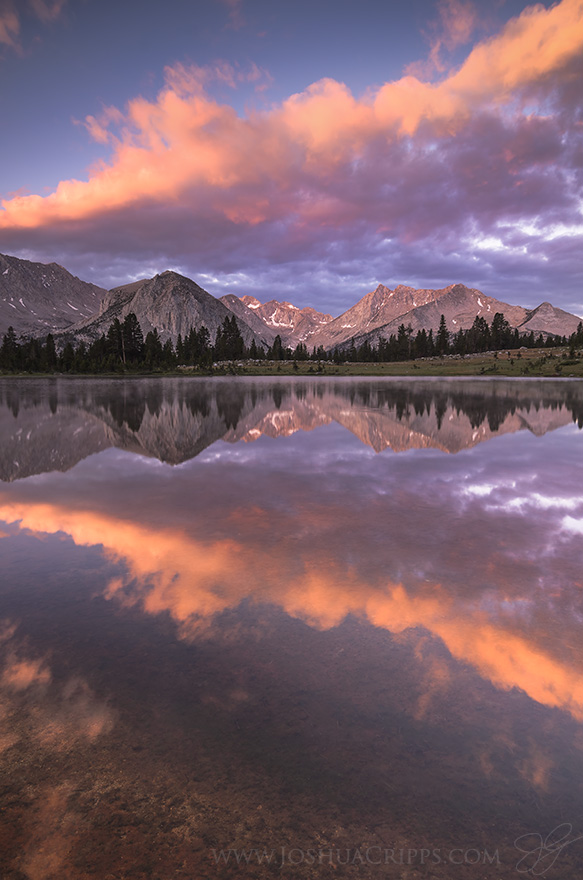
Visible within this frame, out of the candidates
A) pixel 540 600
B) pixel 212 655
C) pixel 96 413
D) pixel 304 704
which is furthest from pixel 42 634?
pixel 96 413

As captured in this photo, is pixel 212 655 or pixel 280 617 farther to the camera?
pixel 280 617

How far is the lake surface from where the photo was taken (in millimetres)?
3902

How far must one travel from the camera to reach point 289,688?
Result: 223 inches

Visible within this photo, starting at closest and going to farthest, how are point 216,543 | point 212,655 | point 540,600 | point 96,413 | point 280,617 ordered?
point 212,655 → point 280,617 → point 540,600 → point 216,543 → point 96,413

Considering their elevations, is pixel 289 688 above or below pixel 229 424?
below

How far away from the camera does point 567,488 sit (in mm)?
15891

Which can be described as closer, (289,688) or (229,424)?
(289,688)

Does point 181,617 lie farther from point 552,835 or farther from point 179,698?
point 552,835

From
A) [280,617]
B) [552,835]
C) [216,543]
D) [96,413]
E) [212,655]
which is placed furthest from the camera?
[96,413]

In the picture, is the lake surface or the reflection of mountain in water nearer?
the lake surface

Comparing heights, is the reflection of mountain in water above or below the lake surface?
above

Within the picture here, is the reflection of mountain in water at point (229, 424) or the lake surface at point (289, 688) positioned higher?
the reflection of mountain in water at point (229, 424)

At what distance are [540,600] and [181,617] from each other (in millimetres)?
5885

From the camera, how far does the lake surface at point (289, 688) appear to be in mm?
3902
